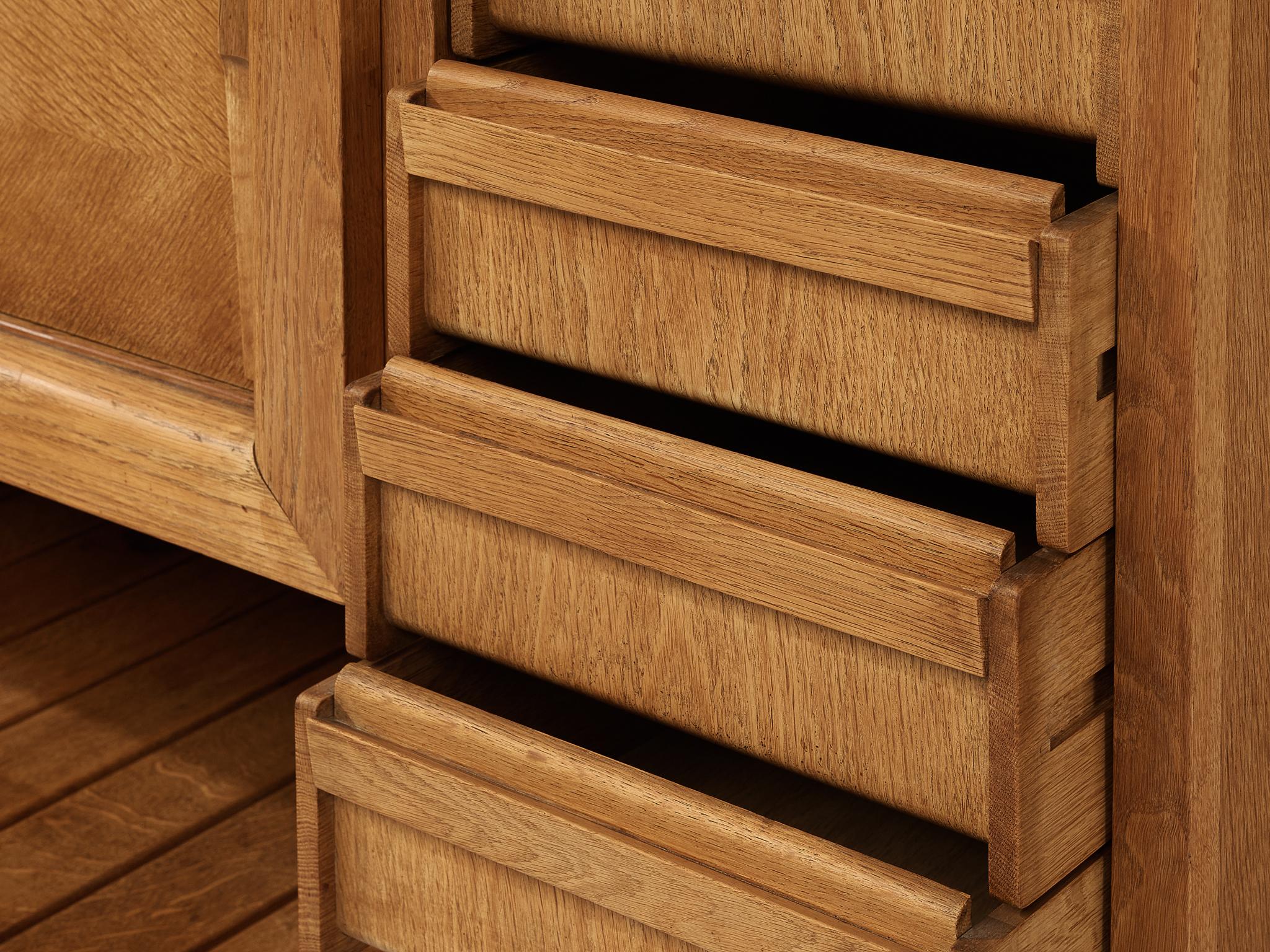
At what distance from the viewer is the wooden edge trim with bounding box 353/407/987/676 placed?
0.65 m

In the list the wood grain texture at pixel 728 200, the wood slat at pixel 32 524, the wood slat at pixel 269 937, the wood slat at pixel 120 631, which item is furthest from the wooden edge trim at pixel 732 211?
the wood slat at pixel 32 524

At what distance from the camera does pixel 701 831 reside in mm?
704

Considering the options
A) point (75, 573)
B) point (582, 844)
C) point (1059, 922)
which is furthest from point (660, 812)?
point (75, 573)

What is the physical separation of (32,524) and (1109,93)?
109 centimetres

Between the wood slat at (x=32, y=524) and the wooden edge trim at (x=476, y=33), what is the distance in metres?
0.77

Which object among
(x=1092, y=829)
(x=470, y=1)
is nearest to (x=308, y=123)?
(x=470, y=1)

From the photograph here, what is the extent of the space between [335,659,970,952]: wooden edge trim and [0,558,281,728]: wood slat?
501 millimetres

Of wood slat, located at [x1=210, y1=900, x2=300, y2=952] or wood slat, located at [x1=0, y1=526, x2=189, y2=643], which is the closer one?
wood slat, located at [x1=210, y1=900, x2=300, y2=952]

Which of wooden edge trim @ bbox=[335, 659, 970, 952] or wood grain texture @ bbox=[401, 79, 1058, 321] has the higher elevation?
wood grain texture @ bbox=[401, 79, 1058, 321]

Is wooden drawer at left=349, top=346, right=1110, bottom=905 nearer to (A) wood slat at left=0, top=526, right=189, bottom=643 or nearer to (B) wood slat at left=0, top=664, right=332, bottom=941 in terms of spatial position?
(B) wood slat at left=0, top=664, right=332, bottom=941

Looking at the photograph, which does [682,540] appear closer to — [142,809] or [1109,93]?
[1109,93]

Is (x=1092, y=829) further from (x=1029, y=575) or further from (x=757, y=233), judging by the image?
(x=757, y=233)

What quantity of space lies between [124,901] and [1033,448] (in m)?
0.64

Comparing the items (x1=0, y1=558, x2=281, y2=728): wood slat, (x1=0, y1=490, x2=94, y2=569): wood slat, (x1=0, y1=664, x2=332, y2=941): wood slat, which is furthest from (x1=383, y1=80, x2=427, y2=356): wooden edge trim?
(x1=0, y1=490, x2=94, y2=569): wood slat
